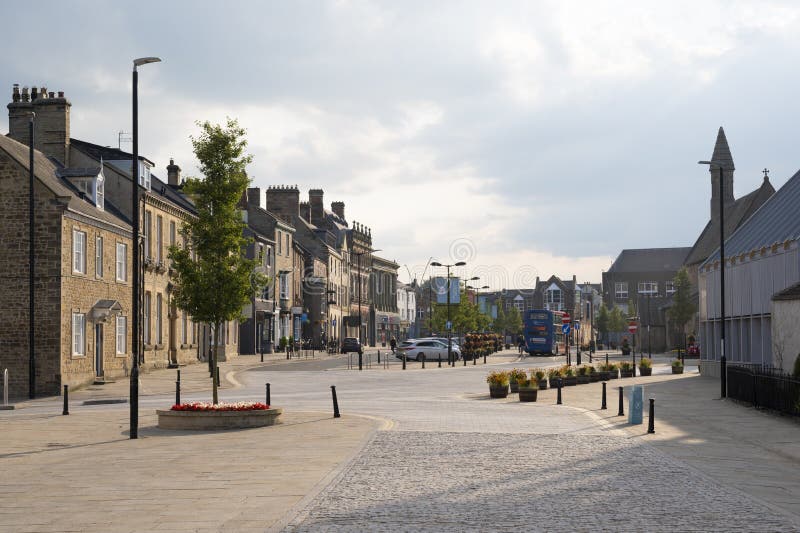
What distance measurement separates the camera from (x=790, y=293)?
36188 millimetres

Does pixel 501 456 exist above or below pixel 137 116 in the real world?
below

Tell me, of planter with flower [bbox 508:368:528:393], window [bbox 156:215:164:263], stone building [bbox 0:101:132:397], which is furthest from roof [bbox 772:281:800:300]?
window [bbox 156:215:164:263]

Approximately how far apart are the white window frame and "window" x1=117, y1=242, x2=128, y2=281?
73.0 inches

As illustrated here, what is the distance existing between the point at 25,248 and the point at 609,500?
1206 inches

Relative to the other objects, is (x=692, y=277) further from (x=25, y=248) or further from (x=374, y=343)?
(x=25, y=248)

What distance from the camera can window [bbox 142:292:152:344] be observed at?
49.2 m

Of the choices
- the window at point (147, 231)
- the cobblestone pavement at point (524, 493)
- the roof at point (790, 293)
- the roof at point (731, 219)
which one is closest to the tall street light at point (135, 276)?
the cobblestone pavement at point (524, 493)

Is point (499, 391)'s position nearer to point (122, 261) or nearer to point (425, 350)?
point (122, 261)

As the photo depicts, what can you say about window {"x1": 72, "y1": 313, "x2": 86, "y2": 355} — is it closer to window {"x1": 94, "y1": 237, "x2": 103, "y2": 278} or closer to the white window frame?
window {"x1": 94, "y1": 237, "x2": 103, "y2": 278}

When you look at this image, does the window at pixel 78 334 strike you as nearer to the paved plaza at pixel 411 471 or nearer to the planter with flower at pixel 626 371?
the paved plaza at pixel 411 471

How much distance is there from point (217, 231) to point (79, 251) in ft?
54.1

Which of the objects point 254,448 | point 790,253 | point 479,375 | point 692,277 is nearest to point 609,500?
point 254,448

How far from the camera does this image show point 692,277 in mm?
111125

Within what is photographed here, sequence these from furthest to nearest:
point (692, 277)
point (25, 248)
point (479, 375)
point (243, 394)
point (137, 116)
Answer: point (692, 277)
point (479, 375)
point (25, 248)
point (243, 394)
point (137, 116)
